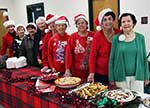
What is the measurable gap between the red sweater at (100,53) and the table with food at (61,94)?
354 mm

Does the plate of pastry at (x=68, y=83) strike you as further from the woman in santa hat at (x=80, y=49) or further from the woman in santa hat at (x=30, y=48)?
the woman in santa hat at (x=30, y=48)

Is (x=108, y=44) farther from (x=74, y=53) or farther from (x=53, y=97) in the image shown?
(x=53, y=97)

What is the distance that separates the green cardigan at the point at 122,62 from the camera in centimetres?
206

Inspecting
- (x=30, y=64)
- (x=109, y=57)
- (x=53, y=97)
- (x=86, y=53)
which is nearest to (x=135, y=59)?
(x=109, y=57)

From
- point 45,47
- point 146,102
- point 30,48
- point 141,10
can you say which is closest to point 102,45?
point 146,102

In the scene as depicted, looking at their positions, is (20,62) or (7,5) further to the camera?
(7,5)

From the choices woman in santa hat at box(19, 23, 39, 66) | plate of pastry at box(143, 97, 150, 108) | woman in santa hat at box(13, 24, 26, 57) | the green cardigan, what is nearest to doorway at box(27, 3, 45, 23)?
woman in santa hat at box(13, 24, 26, 57)

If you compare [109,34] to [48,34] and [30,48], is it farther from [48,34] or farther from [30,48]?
[30,48]

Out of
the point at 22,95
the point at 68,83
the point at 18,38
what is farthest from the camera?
the point at 18,38

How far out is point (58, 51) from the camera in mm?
2676

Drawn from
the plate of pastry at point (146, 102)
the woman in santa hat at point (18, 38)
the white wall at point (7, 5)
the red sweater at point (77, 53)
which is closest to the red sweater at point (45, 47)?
the red sweater at point (77, 53)

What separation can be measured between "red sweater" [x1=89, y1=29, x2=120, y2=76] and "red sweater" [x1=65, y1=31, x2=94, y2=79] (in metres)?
0.19

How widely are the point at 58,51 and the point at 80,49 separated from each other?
1.12 feet

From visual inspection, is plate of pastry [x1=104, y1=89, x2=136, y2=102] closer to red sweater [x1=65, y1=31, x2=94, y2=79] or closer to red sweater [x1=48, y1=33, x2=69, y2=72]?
red sweater [x1=65, y1=31, x2=94, y2=79]
